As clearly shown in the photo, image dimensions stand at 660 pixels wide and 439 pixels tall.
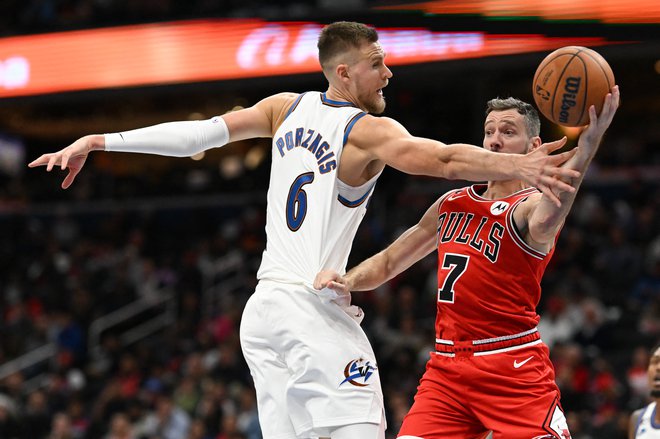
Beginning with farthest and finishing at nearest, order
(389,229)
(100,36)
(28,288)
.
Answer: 1. (28,288)
2. (389,229)
3. (100,36)

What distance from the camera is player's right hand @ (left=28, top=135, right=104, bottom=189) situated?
457 centimetres

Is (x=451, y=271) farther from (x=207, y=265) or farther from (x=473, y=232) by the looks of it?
(x=207, y=265)

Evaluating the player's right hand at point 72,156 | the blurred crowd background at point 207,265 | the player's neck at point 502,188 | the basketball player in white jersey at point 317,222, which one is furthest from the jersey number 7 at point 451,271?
the blurred crowd background at point 207,265

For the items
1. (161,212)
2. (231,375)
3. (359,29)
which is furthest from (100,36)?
(359,29)

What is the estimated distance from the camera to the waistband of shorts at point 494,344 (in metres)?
4.85

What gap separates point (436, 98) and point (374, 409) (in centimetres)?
1634

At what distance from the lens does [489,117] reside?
16.6 feet

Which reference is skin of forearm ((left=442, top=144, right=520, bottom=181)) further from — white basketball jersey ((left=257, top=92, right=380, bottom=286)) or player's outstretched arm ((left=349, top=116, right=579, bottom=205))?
white basketball jersey ((left=257, top=92, right=380, bottom=286))

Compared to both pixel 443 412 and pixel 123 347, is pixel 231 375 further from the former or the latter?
pixel 443 412

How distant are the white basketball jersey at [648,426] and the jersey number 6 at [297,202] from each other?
Answer: 352cm

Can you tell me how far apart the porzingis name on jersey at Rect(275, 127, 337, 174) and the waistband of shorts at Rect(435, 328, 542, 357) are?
1128 millimetres

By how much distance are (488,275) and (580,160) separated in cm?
92

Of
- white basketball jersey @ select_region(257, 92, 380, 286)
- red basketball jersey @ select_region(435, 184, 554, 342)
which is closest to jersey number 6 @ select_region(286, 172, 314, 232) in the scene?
white basketball jersey @ select_region(257, 92, 380, 286)

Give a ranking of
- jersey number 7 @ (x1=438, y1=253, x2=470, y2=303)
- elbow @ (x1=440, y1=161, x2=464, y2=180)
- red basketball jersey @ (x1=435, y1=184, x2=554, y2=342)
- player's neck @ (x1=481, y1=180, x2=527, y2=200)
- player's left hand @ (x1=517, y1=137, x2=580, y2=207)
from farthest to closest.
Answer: player's neck @ (x1=481, y1=180, x2=527, y2=200) → jersey number 7 @ (x1=438, y1=253, x2=470, y2=303) → red basketball jersey @ (x1=435, y1=184, x2=554, y2=342) → elbow @ (x1=440, y1=161, x2=464, y2=180) → player's left hand @ (x1=517, y1=137, x2=580, y2=207)
